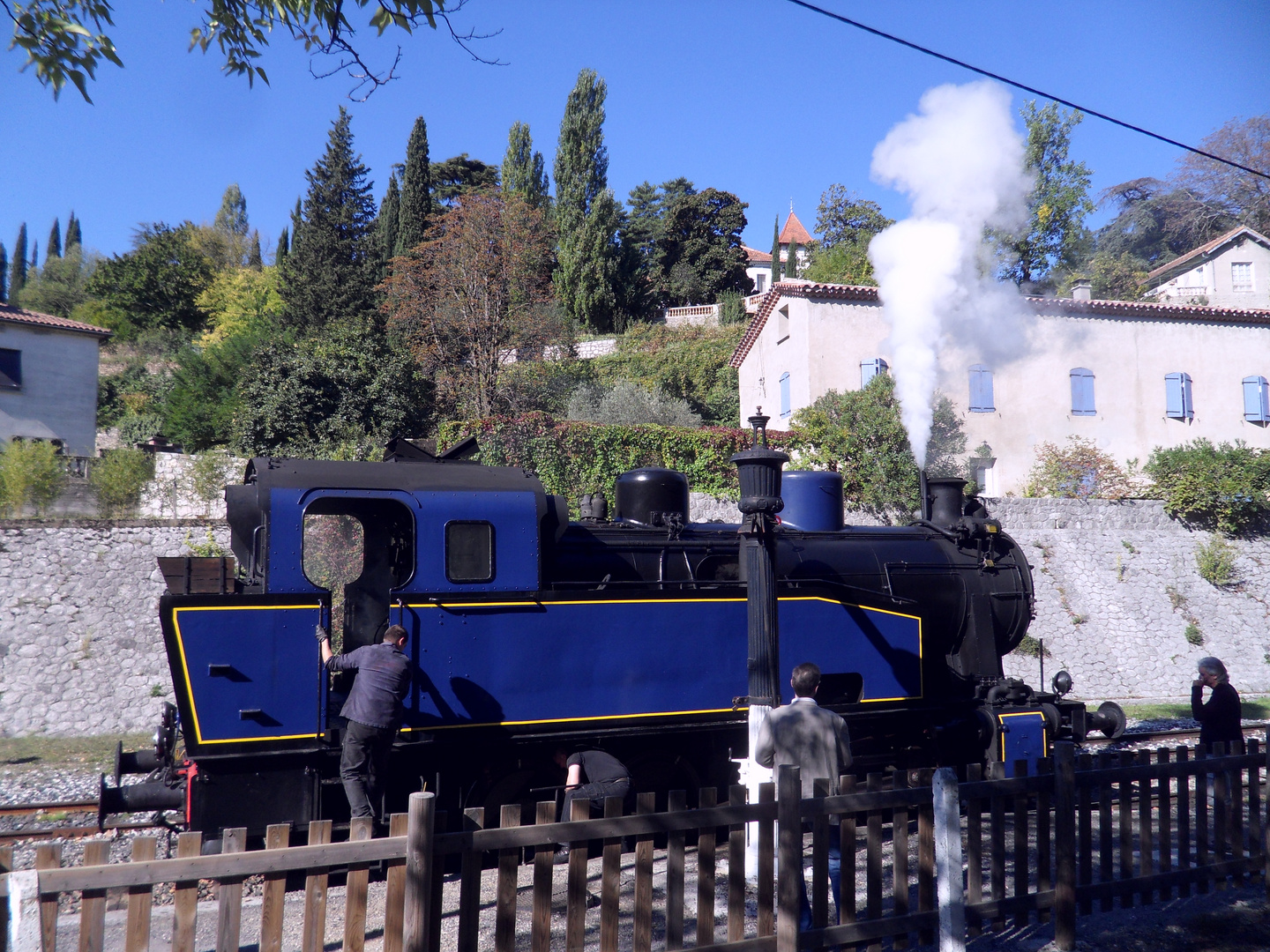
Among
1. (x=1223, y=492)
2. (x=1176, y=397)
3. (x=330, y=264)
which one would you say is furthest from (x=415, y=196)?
(x=1223, y=492)

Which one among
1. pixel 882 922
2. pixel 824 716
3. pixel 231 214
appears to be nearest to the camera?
pixel 882 922

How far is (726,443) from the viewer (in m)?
18.2

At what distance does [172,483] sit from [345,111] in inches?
1027

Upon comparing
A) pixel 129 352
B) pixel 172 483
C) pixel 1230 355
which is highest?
pixel 129 352

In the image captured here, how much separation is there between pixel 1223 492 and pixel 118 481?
74.4ft

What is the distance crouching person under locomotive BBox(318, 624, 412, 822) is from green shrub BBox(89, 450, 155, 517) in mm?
13342

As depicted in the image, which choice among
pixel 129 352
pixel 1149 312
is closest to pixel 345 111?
pixel 129 352

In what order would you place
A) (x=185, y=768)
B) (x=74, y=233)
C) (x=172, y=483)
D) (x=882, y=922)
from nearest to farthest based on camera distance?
(x=882, y=922), (x=185, y=768), (x=172, y=483), (x=74, y=233)

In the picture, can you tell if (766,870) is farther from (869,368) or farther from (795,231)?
(795,231)

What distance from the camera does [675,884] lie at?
3.97 meters

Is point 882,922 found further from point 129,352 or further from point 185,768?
point 129,352

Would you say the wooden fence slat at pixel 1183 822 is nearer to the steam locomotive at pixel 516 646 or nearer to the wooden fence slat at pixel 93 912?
the steam locomotive at pixel 516 646

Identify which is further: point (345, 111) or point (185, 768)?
point (345, 111)

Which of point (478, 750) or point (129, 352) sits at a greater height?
point (129, 352)
